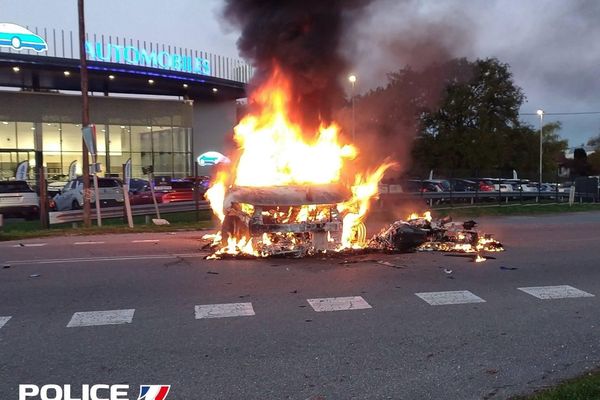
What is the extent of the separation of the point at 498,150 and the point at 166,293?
1761 inches

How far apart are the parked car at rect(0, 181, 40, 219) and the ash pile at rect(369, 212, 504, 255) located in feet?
45.0

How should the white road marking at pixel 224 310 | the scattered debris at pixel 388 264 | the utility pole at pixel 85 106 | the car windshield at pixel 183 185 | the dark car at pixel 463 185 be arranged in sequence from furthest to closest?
the dark car at pixel 463 185
the car windshield at pixel 183 185
the utility pole at pixel 85 106
the scattered debris at pixel 388 264
the white road marking at pixel 224 310

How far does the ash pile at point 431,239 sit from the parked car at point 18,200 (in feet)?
45.0

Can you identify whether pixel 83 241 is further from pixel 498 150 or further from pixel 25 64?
pixel 498 150

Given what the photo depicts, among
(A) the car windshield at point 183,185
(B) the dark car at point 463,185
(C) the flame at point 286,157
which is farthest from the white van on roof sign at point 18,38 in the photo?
(C) the flame at point 286,157

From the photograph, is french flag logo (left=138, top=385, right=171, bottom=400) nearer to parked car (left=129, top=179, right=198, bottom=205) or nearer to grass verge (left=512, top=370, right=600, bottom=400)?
grass verge (left=512, top=370, right=600, bottom=400)

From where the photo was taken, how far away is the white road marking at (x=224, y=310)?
555cm

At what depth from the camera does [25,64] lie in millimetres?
30625

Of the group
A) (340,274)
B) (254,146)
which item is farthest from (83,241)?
(340,274)

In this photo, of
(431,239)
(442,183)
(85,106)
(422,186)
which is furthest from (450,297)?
(442,183)

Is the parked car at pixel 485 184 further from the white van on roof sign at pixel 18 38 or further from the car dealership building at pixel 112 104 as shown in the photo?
the white van on roof sign at pixel 18 38

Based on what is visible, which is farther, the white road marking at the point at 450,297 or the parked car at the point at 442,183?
the parked car at the point at 442,183

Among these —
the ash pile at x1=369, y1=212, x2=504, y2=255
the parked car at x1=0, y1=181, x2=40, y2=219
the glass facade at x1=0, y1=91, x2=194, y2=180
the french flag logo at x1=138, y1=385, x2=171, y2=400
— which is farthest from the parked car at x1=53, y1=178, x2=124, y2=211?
the french flag logo at x1=138, y1=385, x2=171, y2=400

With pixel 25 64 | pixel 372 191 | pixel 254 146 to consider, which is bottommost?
pixel 372 191
